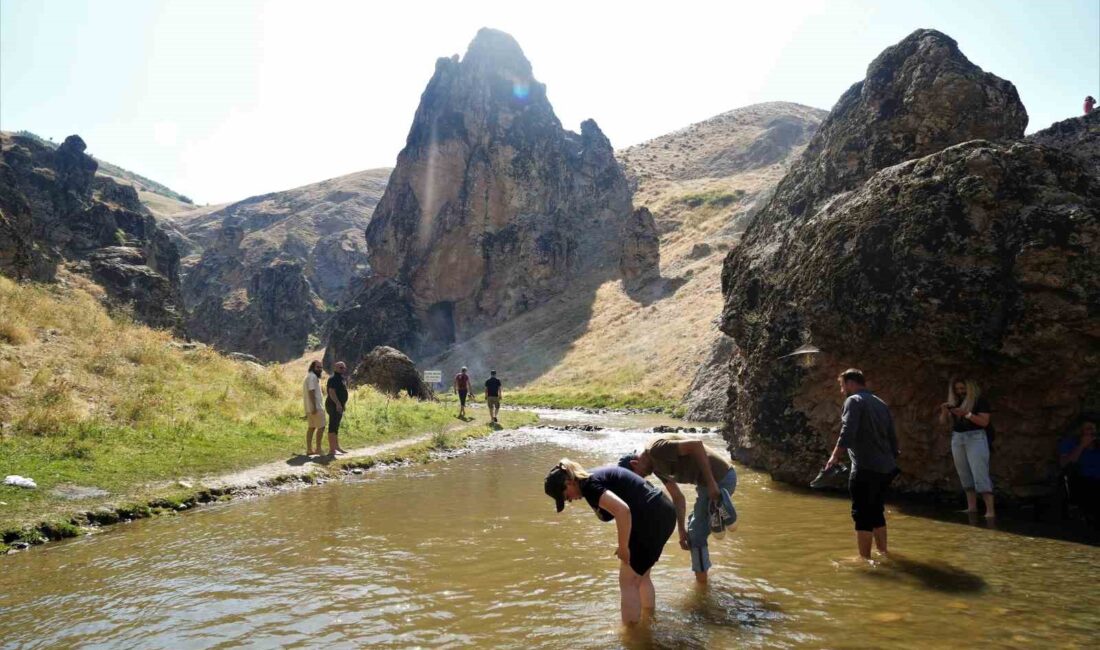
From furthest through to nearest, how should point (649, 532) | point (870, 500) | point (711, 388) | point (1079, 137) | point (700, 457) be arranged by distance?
1. point (711, 388)
2. point (1079, 137)
3. point (870, 500)
4. point (700, 457)
5. point (649, 532)

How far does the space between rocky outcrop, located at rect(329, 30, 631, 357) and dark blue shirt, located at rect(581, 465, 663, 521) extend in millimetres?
74477

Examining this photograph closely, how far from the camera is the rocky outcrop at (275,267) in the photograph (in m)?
114

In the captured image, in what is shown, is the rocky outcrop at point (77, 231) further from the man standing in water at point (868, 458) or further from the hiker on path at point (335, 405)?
the man standing in water at point (868, 458)

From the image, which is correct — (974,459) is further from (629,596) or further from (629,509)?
(629,509)

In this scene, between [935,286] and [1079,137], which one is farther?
[1079,137]

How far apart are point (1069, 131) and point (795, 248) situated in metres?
6.63

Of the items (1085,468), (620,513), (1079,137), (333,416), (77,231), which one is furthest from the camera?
(77,231)

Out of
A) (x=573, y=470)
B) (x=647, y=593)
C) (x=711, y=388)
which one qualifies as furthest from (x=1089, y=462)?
(x=711, y=388)

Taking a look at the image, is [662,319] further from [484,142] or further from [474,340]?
[484,142]

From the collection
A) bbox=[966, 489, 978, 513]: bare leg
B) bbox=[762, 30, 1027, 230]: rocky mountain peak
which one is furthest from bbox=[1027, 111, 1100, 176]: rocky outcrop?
bbox=[966, 489, 978, 513]: bare leg

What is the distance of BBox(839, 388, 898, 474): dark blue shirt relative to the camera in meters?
7.67

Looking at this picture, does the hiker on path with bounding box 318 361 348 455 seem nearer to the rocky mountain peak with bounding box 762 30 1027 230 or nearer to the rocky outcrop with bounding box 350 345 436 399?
the rocky mountain peak with bounding box 762 30 1027 230

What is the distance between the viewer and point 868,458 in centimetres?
768

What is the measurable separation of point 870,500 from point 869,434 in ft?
2.63
